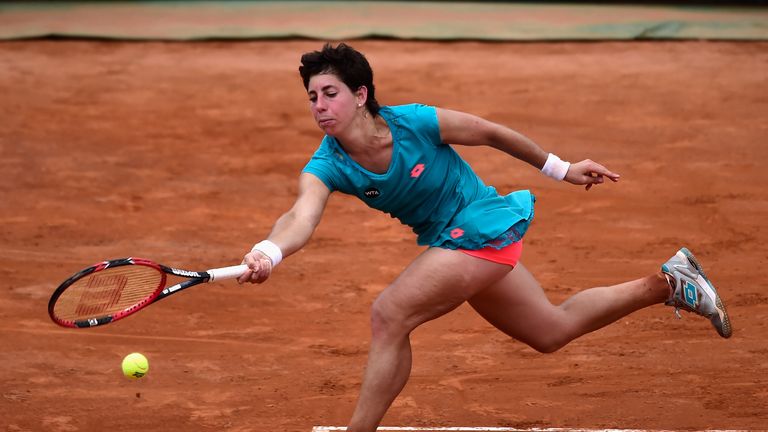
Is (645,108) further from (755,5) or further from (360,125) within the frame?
(360,125)

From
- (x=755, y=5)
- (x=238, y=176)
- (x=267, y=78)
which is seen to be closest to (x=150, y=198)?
(x=238, y=176)

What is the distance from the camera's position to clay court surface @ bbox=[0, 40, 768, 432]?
6066 millimetres

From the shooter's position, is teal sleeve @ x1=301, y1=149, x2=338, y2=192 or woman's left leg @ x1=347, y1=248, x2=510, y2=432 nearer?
woman's left leg @ x1=347, y1=248, x2=510, y2=432

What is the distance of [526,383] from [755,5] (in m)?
10.6

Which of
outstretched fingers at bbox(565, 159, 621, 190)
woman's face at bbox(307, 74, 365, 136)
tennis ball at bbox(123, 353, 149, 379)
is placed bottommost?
tennis ball at bbox(123, 353, 149, 379)

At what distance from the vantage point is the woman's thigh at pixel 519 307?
5141 mm

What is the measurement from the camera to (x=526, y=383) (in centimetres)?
621

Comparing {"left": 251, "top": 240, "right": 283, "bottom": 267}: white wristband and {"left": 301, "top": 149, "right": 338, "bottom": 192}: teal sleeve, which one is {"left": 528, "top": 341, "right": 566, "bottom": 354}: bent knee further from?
{"left": 251, "top": 240, "right": 283, "bottom": 267}: white wristband

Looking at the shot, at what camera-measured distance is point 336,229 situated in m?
8.77

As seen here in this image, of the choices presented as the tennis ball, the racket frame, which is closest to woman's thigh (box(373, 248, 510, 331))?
the racket frame

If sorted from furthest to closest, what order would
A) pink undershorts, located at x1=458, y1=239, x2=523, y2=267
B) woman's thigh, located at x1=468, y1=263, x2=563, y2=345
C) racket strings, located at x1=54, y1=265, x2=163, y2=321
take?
woman's thigh, located at x1=468, y1=263, x2=563, y2=345, racket strings, located at x1=54, y1=265, x2=163, y2=321, pink undershorts, located at x1=458, y1=239, x2=523, y2=267

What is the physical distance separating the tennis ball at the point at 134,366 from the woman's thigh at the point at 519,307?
5.89ft

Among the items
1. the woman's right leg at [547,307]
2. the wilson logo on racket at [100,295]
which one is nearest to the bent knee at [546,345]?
the woman's right leg at [547,307]

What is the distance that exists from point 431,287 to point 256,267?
2.47ft
